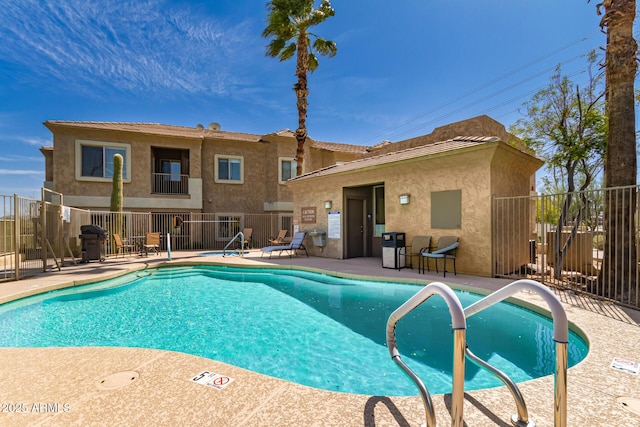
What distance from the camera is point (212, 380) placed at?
9.28ft

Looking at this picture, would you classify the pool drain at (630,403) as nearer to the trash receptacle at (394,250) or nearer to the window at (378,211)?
the trash receptacle at (394,250)

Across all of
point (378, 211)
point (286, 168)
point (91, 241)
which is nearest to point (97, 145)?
point (91, 241)

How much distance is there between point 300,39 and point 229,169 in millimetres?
8800

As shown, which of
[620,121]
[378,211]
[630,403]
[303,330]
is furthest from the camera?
[378,211]

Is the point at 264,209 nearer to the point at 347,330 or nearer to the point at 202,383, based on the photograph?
the point at 347,330

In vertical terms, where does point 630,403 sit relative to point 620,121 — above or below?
below

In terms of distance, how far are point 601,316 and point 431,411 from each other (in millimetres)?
4833

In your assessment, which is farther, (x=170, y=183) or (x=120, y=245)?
(x=170, y=183)

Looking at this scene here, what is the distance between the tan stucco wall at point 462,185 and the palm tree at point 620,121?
2.27 m

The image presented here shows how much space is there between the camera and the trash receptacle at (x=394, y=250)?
9773 millimetres

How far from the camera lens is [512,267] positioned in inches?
352

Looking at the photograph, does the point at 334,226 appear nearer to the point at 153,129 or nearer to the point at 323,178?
the point at 323,178

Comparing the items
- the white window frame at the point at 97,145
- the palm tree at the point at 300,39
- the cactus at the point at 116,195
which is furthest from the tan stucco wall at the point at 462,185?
the white window frame at the point at 97,145

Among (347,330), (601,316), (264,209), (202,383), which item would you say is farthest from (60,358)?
(264,209)
